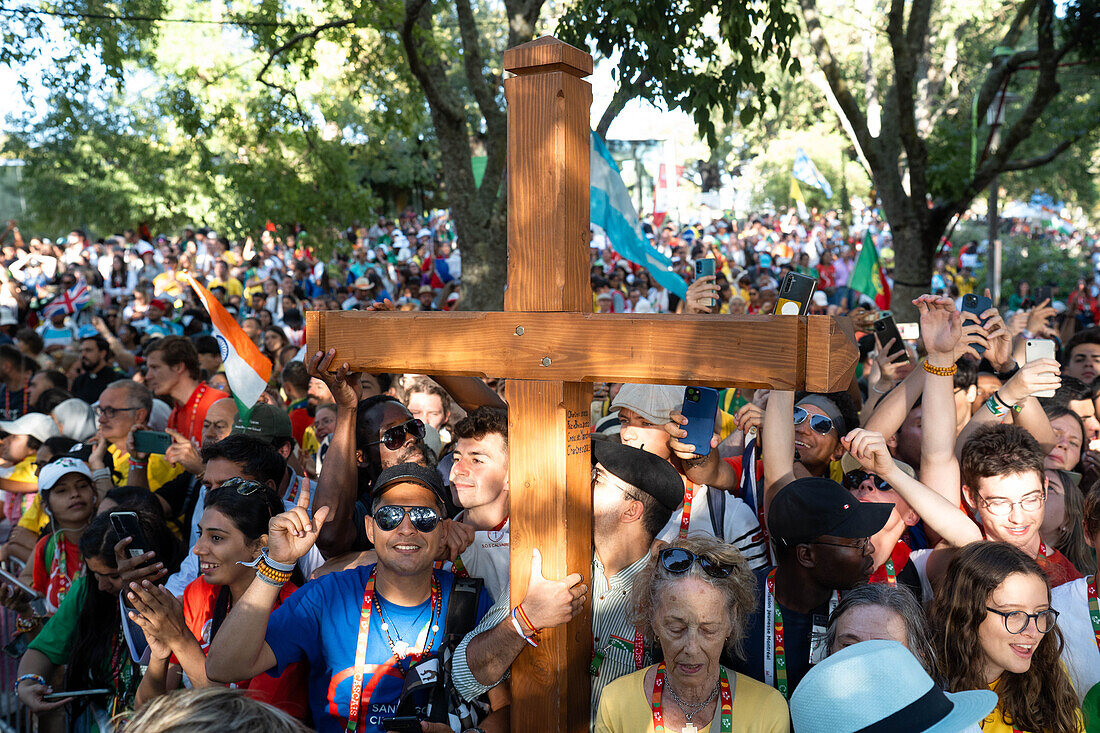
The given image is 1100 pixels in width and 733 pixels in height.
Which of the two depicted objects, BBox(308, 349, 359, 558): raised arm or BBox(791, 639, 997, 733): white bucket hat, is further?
BBox(308, 349, 359, 558): raised arm

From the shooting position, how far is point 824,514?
3156 mm

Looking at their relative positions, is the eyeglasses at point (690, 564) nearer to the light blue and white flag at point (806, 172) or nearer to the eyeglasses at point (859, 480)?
the eyeglasses at point (859, 480)

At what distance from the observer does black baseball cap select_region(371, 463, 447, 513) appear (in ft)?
10.3

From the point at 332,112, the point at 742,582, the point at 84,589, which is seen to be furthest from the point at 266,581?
the point at 332,112

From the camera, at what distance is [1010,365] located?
4773 mm

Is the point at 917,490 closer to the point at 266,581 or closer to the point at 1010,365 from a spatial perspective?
the point at 1010,365

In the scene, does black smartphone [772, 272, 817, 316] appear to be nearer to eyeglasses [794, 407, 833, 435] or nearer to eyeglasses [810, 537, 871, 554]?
eyeglasses [810, 537, 871, 554]

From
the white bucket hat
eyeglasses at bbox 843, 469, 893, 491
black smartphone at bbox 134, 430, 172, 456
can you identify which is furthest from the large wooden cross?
black smartphone at bbox 134, 430, 172, 456

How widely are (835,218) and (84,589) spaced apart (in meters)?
36.2

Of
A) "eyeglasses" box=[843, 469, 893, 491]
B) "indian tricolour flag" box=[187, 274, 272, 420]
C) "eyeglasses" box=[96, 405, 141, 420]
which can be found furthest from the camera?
"eyeglasses" box=[96, 405, 141, 420]

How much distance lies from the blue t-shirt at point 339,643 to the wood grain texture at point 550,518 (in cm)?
57

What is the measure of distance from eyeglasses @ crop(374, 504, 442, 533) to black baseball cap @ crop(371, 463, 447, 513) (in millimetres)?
82

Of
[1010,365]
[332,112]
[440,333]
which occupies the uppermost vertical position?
[332,112]

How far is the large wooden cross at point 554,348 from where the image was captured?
2.39 m
